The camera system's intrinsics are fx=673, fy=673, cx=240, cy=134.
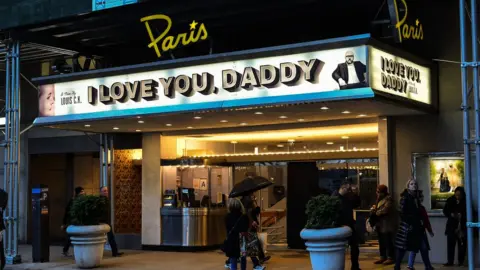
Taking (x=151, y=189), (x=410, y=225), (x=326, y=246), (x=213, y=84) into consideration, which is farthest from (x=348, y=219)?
(x=151, y=189)

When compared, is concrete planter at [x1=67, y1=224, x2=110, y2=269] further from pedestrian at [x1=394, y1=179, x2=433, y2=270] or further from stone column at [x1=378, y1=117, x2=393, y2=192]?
pedestrian at [x1=394, y1=179, x2=433, y2=270]

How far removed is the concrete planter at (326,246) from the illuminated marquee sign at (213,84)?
2.48 m

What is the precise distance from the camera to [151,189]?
18594mm

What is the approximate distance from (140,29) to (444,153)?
8.19m

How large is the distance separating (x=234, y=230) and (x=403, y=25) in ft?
16.7

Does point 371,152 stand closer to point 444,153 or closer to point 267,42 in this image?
point 444,153

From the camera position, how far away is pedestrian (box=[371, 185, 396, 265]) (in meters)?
14.1

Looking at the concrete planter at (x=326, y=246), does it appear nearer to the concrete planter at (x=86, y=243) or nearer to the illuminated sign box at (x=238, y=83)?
the illuminated sign box at (x=238, y=83)

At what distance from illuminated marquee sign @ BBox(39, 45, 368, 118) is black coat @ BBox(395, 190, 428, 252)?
2.31 meters

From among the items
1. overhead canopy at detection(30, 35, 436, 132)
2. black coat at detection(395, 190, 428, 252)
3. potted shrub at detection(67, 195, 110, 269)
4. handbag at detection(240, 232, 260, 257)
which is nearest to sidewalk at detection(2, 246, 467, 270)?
potted shrub at detection(67, 195, 110, 269)

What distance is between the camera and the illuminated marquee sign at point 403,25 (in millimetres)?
12602

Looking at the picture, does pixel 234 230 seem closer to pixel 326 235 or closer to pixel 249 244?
pixel 249 244

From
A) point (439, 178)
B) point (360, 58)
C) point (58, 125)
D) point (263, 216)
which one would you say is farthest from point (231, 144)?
point (360, 58)

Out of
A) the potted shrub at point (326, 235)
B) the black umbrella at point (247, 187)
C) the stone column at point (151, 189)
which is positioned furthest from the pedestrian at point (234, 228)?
the stone column at point (151, 189)
